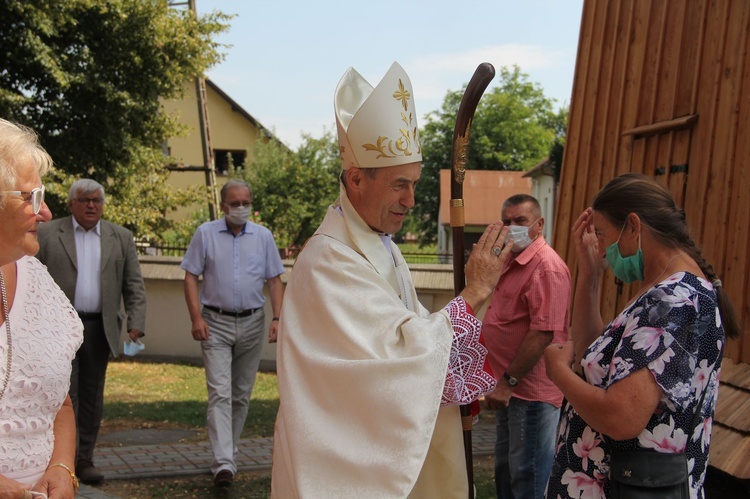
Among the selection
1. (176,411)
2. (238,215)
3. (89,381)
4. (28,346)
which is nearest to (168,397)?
(176,411)

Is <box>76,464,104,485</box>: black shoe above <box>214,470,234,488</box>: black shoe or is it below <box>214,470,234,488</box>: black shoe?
below

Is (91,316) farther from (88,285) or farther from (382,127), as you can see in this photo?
(382,127)

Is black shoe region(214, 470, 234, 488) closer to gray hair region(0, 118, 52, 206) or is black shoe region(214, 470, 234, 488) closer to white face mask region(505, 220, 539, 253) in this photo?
white face mask region(505, 220, 539, 253)

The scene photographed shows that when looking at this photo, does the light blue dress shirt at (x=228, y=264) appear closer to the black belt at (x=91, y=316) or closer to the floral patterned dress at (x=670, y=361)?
the black belt at (x=91, y=316)

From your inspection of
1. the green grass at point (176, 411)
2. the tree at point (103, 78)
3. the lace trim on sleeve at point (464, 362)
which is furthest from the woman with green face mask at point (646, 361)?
the tree at point (103, 78)

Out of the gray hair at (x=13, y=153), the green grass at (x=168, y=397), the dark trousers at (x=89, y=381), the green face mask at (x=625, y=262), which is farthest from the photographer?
the green grass at (x=168, y=397)

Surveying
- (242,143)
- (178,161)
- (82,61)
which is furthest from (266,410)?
(242,143)

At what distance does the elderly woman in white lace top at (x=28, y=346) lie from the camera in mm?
2408

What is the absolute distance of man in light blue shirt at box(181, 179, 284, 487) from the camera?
633 cm

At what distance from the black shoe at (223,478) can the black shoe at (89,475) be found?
33.2 inches

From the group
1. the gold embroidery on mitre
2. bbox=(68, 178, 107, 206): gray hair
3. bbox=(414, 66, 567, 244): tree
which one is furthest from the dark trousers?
bbox=(414, 66, 567, 244): tree

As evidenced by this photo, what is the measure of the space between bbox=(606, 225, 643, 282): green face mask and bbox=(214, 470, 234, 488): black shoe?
3773 mm

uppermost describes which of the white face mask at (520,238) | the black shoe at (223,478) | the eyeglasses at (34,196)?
the eyeglasses at (34,196)

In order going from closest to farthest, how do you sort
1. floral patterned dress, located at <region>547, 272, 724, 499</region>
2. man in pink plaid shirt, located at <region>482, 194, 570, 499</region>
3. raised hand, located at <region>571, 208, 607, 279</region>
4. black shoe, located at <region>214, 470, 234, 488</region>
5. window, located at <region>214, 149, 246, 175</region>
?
floral patterned dress, located at <region>547, 272, 724, 499</region>
raised hand, located at <region>571, 208, 607, 279</region>
man in pink plaid shirt, located at <region>482, 194, 570, 499</region>
black shoe, located at <region>214, 470, 234, 488</region>
window, located at <region>214, 149, 246, 175</region>
